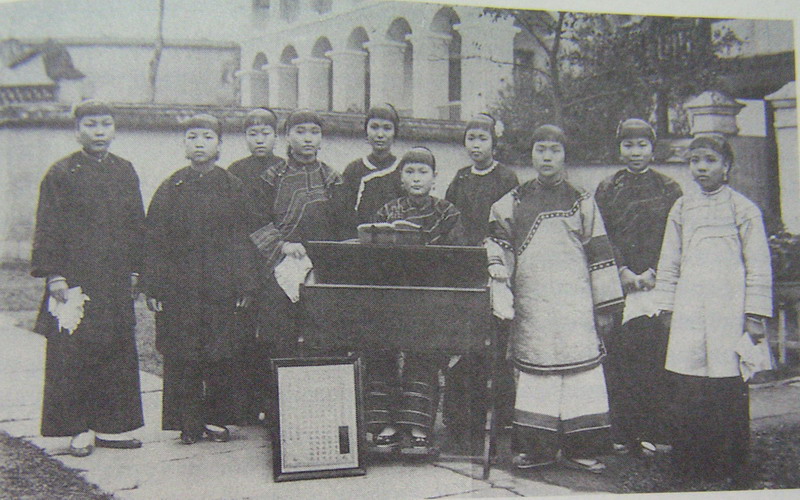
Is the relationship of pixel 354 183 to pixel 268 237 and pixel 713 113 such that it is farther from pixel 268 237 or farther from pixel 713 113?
pixel 713 113

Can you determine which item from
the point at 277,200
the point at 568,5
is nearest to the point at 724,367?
the point at 568,5

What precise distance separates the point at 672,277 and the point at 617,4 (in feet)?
3.71

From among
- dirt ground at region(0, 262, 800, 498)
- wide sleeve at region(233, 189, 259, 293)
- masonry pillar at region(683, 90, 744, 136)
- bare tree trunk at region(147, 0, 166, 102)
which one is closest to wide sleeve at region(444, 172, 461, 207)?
wide sleeve at region(233, 189, 259, 293)

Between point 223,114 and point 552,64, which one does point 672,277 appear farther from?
point 223,114

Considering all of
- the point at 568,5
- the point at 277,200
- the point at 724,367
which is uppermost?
the point at 568,5

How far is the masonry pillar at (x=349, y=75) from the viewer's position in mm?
2938

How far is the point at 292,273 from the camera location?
2699mm

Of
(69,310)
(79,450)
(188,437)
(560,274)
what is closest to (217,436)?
(188,437)

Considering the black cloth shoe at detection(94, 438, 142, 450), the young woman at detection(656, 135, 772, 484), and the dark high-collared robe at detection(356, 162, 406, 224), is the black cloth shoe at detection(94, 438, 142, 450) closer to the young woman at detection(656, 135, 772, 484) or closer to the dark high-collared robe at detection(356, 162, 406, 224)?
the dark high-collared robe at detection(356, 162, 406, 224)

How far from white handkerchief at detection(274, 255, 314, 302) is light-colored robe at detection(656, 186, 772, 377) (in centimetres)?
129

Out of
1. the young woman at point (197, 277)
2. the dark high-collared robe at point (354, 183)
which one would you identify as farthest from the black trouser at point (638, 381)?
the young woman at point (197, 277)

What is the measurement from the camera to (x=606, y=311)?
8.91 feet

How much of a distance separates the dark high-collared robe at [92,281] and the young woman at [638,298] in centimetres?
167

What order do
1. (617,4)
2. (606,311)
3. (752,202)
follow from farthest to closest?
(617,4) < (752,202) < (606,311)
